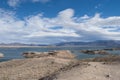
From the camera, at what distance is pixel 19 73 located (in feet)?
97.0

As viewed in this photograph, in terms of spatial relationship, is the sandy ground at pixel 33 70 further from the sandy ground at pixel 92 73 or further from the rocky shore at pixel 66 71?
the sandy ground at pixel 92 73

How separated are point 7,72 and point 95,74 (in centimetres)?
1264

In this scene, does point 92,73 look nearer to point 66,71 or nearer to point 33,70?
point 66,71

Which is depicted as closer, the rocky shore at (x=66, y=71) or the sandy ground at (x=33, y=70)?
the rocky shore at (x=66, y=71)

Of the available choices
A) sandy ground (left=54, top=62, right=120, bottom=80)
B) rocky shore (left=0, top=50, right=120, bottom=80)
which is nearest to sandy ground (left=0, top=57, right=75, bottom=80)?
rocky shore (left=0, top=50, right=120, bottom=80)

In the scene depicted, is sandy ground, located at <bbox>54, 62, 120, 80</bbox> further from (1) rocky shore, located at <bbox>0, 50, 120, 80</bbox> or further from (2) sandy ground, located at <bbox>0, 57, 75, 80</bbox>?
(2) sandy ground, located at <bbox>0, 57, 75, 80</bbox>

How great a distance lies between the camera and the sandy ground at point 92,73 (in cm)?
2124

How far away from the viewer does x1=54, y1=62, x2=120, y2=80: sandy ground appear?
2124 centimetres

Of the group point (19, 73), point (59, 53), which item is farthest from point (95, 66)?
point (59, 53)

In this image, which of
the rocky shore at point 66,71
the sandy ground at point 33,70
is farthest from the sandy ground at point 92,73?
the sandy ground at point 33,70

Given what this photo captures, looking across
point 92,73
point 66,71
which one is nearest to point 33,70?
point 66,71

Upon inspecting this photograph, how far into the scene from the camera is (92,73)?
22578 millimetres

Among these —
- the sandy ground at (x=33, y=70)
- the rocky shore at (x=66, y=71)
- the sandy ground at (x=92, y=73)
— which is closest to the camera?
the sandy ground at (x=92, y=73)

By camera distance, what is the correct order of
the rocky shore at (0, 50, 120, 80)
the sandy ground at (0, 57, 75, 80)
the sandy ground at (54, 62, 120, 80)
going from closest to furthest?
the sandy ground at (54, 62, 120, 80) → the rocky shore at (0, 50, 120, 80) → the sandy ground at (0, 57, 75, 80)
